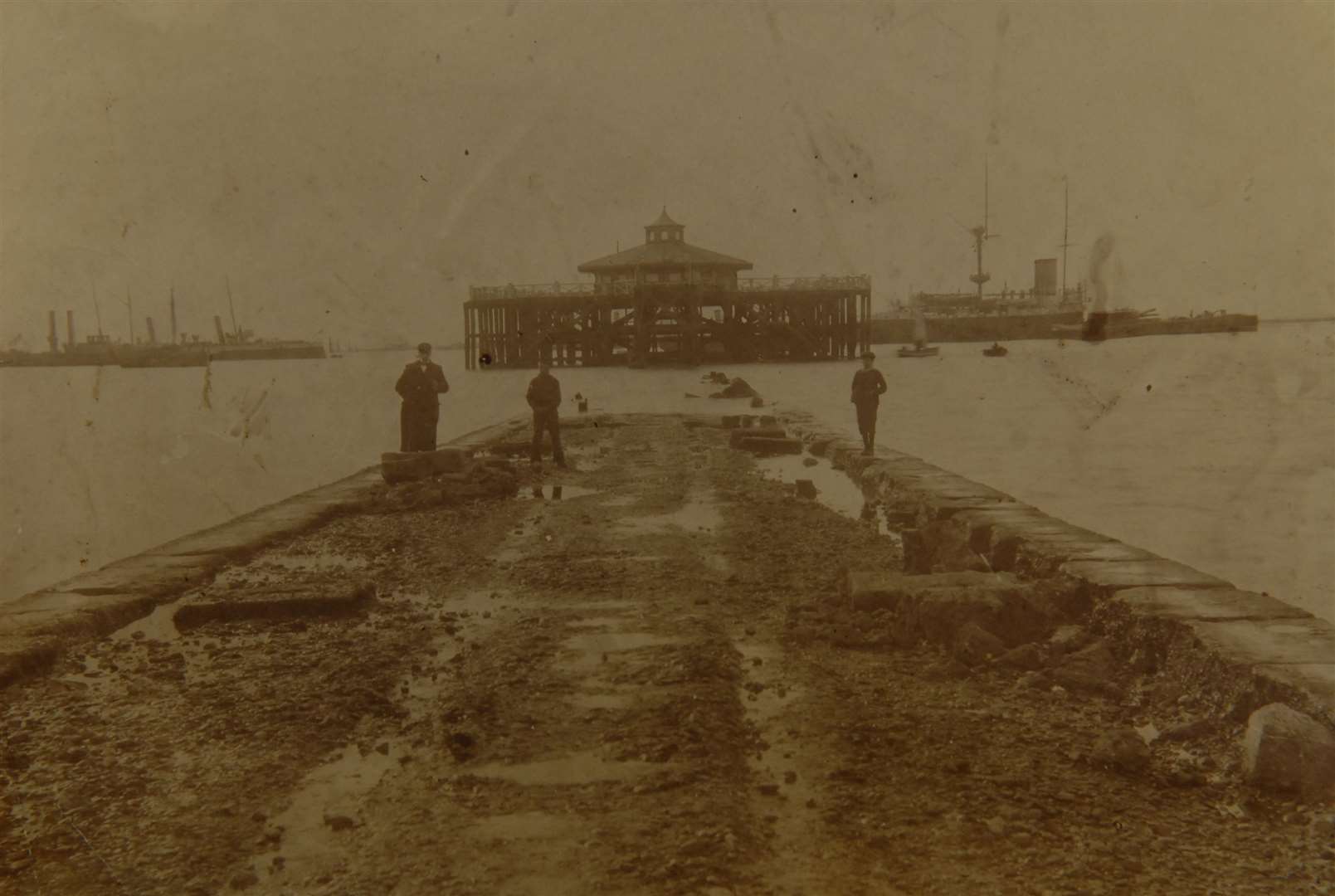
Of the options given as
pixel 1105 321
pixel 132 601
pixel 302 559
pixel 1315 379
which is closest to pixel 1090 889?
pixel 132 601

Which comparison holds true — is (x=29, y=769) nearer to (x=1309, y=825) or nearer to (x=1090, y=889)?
(x=1090, y=889)

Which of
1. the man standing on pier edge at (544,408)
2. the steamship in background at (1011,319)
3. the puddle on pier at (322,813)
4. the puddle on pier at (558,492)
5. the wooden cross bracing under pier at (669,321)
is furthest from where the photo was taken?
the steamship in background at (1011,319)

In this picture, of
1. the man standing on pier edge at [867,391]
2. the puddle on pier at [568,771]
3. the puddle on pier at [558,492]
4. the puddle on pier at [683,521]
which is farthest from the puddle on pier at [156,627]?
the man standing on pier edge at [867,391]

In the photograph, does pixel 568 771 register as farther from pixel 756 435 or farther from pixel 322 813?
pixel 756 435

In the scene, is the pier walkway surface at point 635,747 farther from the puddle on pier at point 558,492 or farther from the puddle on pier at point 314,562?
the puddle on pier at point 558,492

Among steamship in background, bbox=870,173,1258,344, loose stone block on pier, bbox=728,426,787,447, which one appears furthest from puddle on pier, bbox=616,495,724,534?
steamship in background, bbox=870,173,1258,344

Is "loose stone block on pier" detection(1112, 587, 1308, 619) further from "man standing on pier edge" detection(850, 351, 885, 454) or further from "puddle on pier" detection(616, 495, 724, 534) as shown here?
"man standing on pier edge" detection(850, 351, 885, 454)
